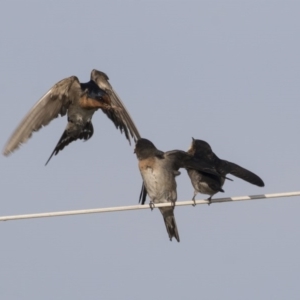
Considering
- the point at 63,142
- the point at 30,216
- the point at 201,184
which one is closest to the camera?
the point at 30,216

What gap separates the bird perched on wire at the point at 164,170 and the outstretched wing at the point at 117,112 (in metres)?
1.51

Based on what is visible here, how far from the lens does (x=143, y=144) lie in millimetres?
10898

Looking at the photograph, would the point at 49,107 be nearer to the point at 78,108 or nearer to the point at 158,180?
the point at 78,108

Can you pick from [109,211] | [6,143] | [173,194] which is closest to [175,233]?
[173,194]

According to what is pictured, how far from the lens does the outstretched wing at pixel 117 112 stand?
40.7ft

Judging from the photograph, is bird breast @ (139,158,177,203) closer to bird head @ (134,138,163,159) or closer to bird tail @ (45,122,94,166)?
bird head @ (134,138,163,159)

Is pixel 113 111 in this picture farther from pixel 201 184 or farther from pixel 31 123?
pixel 201 184

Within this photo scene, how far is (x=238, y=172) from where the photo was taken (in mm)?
10367

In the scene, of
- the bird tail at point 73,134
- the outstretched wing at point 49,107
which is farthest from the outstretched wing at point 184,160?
the bird tail at point 73,134

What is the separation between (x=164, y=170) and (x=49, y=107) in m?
1.93

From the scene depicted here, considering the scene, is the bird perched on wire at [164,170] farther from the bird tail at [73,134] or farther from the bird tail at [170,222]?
the bird tail at [73,134]

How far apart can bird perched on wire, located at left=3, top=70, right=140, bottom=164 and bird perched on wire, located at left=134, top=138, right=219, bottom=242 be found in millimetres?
1444

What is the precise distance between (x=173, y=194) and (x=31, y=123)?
1.78 meters

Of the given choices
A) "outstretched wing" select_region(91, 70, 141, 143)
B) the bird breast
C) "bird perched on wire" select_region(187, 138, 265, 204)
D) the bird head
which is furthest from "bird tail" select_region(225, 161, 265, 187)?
"outstretched wing" select_region(91, 70, 141, 143)
